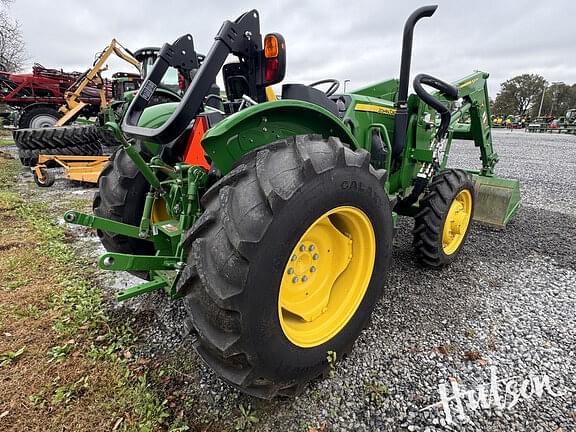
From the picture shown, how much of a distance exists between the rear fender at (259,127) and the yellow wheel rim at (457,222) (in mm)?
1801

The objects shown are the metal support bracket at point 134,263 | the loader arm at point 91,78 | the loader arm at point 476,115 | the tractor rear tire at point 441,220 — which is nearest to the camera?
the metal support bracket at point 134,263

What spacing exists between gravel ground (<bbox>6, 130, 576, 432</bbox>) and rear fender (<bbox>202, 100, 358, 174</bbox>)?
3.90ft

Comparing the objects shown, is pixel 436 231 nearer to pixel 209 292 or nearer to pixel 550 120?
pixel 209 292

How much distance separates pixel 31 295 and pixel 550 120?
148 feet

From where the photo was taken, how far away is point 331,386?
75.0 inches

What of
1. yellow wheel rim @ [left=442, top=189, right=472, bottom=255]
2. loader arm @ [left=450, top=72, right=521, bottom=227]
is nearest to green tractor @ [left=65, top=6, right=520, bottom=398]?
yellow wheel rim @ [left=442, top=189, right=472, bottom=255]

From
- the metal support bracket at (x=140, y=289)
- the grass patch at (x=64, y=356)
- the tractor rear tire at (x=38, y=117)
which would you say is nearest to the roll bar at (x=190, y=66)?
the metal support bracket at (x=140, y=289)

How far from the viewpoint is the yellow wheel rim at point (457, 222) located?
3.28 metres

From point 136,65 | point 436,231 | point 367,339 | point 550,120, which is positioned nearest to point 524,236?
point 436,231

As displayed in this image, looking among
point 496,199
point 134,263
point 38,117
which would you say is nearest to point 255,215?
point 134,263

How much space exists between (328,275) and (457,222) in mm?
1885

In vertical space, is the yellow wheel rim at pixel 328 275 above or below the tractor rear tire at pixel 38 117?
below

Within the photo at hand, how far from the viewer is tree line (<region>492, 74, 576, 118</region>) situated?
5212cm

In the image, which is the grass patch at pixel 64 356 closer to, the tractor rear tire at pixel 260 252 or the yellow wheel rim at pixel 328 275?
the tractor rear tire at pixel 260 252
